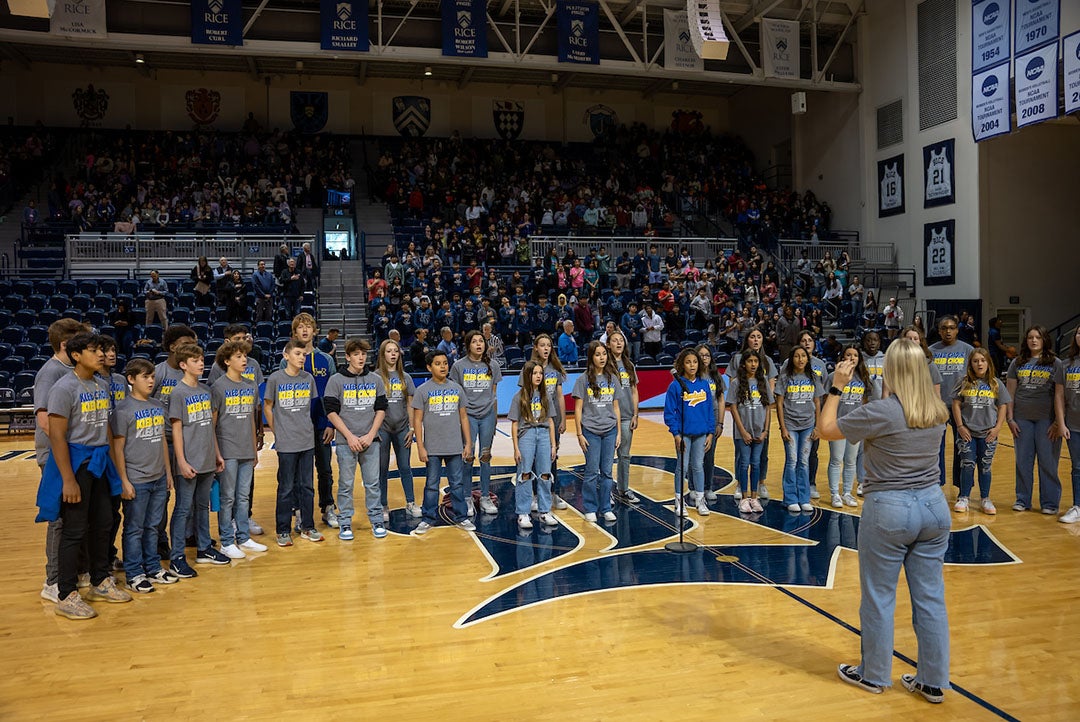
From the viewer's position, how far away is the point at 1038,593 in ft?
17.6

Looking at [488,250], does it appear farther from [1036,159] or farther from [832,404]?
[832,404]

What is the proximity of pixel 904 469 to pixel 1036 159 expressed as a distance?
828 inches

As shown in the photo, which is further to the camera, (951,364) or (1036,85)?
(1036,85)

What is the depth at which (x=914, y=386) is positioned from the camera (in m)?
3.76

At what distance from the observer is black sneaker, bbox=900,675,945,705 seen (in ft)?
12.5

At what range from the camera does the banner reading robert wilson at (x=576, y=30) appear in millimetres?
Result: 19484

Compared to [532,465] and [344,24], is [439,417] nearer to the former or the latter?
[532,465]

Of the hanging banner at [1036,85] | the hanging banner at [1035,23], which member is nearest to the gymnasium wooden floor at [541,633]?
the hanging banner at [1036,85]

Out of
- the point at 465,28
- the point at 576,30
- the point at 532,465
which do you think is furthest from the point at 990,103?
the point at 532,465

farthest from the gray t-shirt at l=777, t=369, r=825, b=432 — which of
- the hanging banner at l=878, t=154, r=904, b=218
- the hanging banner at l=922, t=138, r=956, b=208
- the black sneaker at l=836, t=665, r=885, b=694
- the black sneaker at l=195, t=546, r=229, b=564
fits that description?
the hanging banner at l=878, t=154, r=904, b=218

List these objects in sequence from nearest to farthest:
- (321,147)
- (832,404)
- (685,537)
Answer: (832,404) < (685,537) < (321,147)

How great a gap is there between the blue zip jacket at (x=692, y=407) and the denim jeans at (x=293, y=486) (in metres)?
3.29

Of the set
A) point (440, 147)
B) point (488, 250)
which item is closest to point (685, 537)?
point (488, 250)

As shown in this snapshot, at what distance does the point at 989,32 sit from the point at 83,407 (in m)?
20.0
